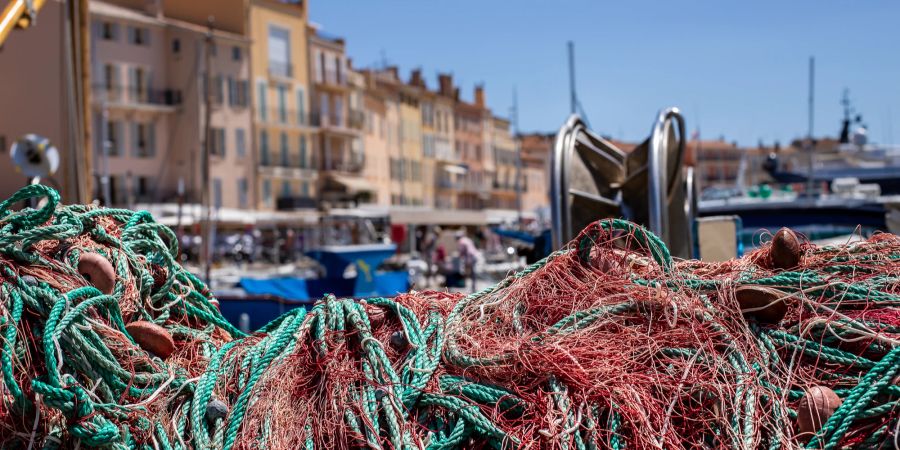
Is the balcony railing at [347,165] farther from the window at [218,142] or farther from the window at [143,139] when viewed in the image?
the window at [143,139]

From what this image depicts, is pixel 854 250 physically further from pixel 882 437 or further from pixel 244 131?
pixel 244 131

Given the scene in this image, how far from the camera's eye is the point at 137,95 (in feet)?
153

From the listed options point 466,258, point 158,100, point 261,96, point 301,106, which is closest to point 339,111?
point 301,106

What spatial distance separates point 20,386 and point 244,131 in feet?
163

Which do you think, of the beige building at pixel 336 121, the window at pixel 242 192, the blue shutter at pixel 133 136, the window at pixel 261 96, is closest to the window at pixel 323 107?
the beige building at pixel 336 121

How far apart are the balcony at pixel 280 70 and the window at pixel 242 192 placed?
6835mm

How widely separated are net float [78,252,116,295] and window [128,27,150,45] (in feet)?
152

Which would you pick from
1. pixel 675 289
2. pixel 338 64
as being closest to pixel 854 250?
pixel 675 289

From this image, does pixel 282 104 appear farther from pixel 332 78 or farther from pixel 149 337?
pixel 149 337

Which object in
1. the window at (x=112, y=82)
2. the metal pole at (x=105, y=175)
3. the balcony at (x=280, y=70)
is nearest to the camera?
the metal pole at (x=105, y=175)

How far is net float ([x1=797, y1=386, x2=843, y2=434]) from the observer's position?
298 centimetres

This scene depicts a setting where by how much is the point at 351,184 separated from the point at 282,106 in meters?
6.70

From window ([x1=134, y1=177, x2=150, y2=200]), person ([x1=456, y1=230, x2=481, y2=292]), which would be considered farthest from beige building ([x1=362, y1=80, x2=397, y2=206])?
person ([x1=456, y1=230, x2=481, y2=292])

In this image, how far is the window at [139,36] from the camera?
46750 mm
